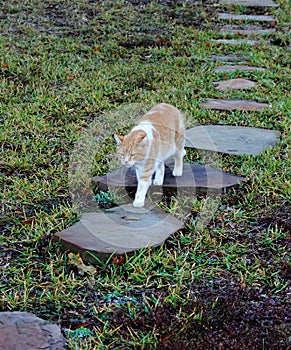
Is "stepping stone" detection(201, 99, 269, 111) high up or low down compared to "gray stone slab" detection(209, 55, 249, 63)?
down

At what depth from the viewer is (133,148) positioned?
132 inches

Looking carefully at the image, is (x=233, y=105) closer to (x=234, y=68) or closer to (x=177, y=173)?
(x=234, y=68)

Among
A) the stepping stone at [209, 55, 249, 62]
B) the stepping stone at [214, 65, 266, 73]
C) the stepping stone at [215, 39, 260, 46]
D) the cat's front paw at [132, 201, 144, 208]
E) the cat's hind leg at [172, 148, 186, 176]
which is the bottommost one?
the cat's front paw at [132, 201, 144, 208]

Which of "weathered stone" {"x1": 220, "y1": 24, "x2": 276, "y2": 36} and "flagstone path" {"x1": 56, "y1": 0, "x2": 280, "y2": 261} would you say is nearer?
"flagstone path" {"x1": 56, "y1": 0, "x2": 280, "y2": 261}

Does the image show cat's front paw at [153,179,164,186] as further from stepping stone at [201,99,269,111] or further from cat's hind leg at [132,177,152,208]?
stepping stone at [201,99,269,111]

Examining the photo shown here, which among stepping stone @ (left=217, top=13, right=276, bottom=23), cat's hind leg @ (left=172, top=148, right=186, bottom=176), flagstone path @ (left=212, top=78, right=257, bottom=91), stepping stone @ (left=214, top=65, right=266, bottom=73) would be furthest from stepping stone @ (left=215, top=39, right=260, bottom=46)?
cat's hind leg @ (left=172, top=148, right=186, bottom=176)

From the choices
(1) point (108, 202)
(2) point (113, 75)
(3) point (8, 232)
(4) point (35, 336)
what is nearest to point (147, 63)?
(2) point (113, 75)

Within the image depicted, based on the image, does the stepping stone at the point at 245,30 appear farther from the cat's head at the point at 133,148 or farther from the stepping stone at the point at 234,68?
the cat's head at the point at 133,148

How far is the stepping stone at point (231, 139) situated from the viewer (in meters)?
4.59

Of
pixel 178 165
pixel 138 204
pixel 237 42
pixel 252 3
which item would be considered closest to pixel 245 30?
pixel 237 42

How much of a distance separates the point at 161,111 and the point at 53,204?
1.03 meters

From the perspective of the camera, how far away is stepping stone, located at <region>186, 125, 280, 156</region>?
15.1 ft

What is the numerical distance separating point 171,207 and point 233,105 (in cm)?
240

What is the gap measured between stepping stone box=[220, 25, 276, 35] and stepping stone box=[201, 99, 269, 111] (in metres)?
2.87
